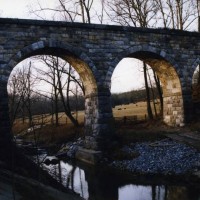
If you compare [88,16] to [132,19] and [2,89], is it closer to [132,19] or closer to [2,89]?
[132,19]

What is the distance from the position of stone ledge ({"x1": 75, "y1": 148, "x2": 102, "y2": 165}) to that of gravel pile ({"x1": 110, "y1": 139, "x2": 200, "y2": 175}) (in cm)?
89

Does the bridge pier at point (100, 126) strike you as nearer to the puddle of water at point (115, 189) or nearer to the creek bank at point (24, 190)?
the puddle of water at point (115, 189)

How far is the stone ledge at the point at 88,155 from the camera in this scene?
14.7 meters

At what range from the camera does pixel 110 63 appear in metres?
15.5

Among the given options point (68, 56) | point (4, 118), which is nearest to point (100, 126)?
point (68, 56)

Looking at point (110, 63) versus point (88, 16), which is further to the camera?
point (88, 16)

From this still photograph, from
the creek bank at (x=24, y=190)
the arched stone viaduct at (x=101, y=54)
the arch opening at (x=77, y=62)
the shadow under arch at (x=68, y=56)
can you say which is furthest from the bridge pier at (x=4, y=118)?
the creek bank at (x=24, y=190)

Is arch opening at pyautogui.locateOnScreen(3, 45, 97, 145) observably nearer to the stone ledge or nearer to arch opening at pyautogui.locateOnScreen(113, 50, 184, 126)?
the stone ledge

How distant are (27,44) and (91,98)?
4.04 metres

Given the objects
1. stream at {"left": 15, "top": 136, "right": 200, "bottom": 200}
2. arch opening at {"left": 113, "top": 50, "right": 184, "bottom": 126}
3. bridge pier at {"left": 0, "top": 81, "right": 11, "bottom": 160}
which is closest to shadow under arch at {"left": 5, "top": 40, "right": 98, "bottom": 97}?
bridge pier at {"left": 0, "top": 81, "right": 11, "bottom": 160}

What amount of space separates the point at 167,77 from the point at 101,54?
15.6 feet

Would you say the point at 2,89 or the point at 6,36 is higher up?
the point at 6,36

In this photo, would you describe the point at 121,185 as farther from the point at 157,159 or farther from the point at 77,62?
the point at 77,62

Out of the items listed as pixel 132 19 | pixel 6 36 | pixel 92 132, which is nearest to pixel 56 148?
pixel 92 132
